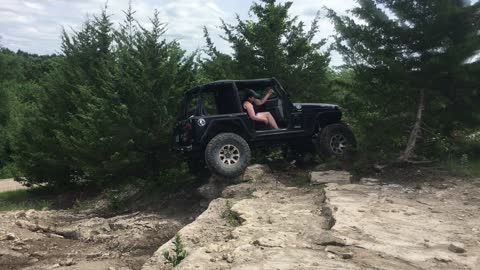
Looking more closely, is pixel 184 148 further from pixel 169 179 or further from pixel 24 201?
pixel 24 201

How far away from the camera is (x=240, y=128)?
11.2 metres

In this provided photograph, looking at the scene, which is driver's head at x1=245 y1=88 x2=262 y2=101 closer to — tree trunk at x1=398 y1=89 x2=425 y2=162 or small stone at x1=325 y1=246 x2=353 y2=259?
tree trunk at x1=398 y1=89 x2=425 y2=162

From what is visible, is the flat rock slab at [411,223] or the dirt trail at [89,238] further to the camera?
the dirt trail at [89,238]

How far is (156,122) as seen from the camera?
13.4 metres

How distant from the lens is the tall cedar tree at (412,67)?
11.0m

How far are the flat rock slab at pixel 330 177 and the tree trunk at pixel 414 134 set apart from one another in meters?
1.68

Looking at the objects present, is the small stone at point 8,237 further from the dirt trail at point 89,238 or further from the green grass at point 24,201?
the green grass at point 24,201

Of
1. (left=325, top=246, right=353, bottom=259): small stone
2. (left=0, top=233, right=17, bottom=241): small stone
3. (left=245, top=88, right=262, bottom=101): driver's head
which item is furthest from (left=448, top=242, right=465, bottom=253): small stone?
(left=0, top=233, right=17, bottom=241): small stone

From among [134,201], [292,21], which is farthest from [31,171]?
[292,21]

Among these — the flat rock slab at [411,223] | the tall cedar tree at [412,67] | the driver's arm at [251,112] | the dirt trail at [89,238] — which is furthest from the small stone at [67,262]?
the tall cedar tree at [412,67]

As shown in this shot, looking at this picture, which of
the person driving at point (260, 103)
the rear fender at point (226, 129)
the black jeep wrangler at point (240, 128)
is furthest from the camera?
the person driving at point (260, 103)

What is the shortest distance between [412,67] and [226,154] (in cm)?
472

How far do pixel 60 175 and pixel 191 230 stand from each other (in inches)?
517

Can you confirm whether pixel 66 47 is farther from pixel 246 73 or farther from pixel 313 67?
pixel 313 67
